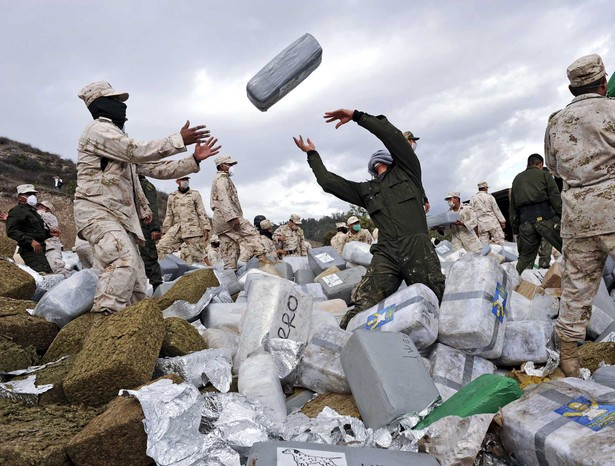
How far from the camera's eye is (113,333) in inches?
118

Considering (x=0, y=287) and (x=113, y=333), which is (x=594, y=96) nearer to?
(x=113, y=333)

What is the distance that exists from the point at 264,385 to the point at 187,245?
290 inches

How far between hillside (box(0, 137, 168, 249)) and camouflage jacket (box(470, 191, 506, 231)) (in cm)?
1870

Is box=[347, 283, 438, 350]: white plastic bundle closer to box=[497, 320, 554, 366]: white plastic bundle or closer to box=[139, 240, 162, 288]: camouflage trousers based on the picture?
box=[497, 320, 554, 366]: white plastic bundle

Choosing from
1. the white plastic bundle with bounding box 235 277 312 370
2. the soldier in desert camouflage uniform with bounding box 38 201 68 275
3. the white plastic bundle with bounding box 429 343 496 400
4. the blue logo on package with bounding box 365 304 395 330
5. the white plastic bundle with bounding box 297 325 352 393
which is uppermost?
the soldier in desert camouflage uniform with bounding box 38 201 68 275

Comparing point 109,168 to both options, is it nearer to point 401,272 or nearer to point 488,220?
point 401,272

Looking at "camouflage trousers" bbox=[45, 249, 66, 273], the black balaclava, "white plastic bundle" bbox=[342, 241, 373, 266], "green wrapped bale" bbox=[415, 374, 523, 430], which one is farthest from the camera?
"camouflage trousers" bbox=[45, 249, 66, 273]

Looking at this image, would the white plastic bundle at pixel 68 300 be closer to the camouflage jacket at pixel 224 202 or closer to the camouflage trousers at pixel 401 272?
the camouflage trousers at pixel 401 272

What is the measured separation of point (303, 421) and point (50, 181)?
34.0 m

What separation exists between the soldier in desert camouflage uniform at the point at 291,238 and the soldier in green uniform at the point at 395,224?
29.6 feet

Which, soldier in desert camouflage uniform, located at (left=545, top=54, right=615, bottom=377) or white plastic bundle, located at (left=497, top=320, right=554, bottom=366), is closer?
soldier in desert camouflage uniform, located at (left=545, top=54, right=615, bottom=377)

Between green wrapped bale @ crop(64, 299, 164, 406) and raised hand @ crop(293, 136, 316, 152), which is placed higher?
raised hand @ crop(293, 136, 316, 152)

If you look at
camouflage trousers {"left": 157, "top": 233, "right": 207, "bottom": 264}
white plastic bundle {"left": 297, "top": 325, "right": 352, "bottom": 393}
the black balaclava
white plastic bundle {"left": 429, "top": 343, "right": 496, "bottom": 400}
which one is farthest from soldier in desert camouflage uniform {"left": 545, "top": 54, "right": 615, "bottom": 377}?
camouflage trousers {"left": 157, "top": 233, "right": 207, "bottom": 264}

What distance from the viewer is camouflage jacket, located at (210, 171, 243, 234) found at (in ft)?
26.3
